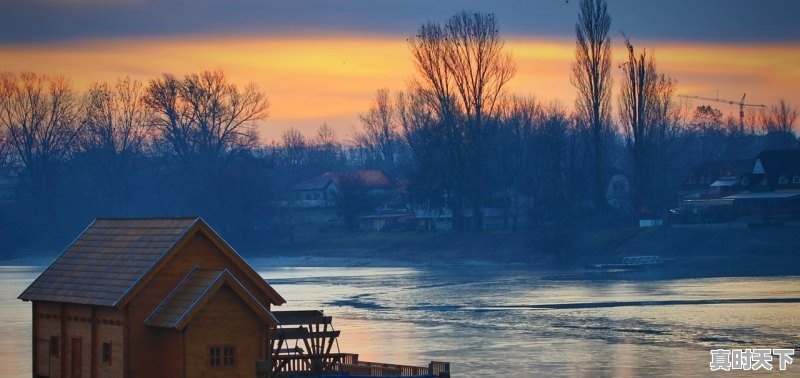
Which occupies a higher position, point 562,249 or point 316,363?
point 562,249

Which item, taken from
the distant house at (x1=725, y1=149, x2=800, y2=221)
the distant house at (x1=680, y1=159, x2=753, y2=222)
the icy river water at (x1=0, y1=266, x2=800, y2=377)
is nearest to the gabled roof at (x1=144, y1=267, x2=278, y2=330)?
the icy river water at (x1=0, y1=266, x2=800, y2=377)

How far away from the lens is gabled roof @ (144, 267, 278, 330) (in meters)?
32.3

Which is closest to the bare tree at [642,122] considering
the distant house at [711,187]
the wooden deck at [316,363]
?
the distant house at [711,187]

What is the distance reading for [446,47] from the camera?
432 feet

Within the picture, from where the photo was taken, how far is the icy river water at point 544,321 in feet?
153

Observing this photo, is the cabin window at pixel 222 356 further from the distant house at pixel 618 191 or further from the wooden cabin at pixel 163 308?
the distant house at pixel 618 191

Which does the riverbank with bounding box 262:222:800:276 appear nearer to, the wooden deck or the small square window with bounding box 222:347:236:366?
the wooden deck

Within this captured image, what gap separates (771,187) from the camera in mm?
127000

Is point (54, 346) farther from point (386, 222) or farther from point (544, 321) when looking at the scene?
point (386, 222)

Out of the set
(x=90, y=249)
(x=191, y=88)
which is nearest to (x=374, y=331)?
(x=90, y=249)

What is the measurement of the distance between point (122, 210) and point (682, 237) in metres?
78.4

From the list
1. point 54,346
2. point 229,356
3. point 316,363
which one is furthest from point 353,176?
point 229,356

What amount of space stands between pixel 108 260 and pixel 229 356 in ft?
16.0

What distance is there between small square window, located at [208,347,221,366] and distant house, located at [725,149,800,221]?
87725 millimetres
